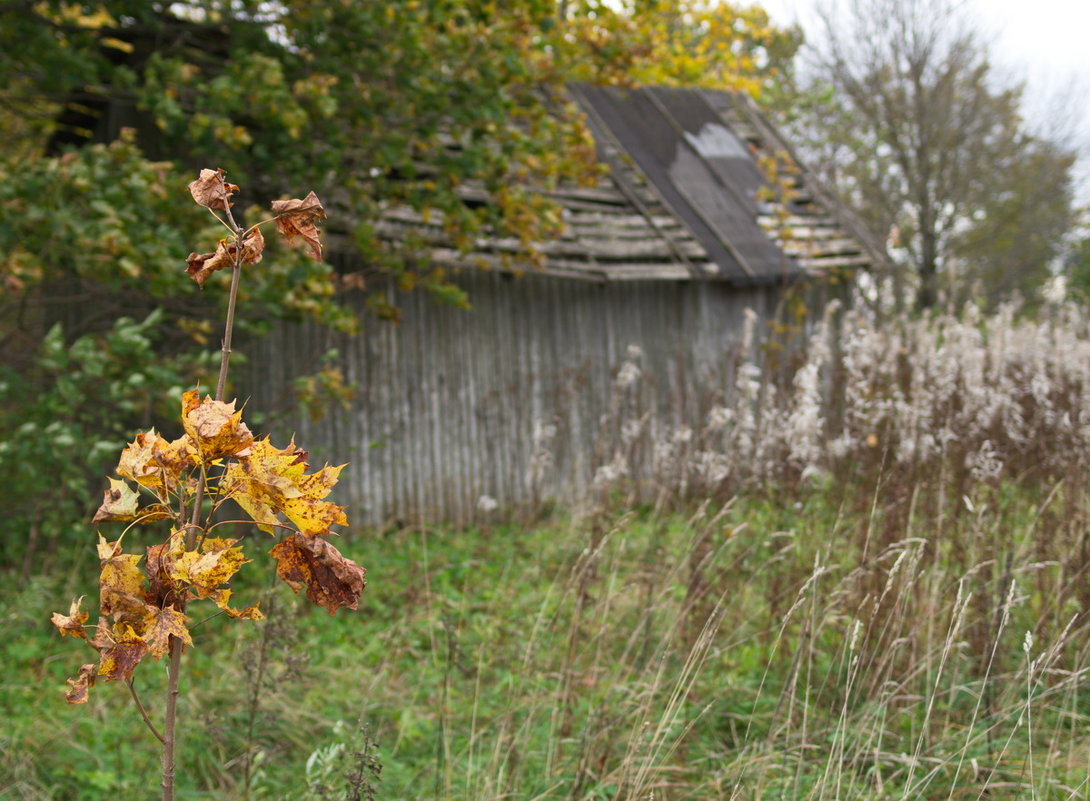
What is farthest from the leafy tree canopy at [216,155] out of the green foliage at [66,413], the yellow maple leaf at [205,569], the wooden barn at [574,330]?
the yellow maple leaf at [205,569]

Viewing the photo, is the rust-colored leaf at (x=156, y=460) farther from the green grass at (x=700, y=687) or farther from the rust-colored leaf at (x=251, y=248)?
the green grass at (x=700, y=687)

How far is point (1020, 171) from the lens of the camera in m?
22.0

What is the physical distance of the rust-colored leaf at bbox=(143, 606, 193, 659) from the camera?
1.28 metres

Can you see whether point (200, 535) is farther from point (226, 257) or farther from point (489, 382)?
point (489, 382)

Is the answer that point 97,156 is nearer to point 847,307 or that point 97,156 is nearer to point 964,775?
point 964,775

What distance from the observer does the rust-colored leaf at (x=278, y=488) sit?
1289 mm

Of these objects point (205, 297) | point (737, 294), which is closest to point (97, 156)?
point (205, 297)

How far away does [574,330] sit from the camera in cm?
955

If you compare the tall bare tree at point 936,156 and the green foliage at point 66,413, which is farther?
the tall bare tree at point 936,156

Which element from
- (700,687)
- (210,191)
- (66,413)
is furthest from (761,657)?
(66,413)

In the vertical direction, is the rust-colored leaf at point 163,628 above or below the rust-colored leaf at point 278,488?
below

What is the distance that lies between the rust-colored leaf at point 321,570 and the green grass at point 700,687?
1.28 metres

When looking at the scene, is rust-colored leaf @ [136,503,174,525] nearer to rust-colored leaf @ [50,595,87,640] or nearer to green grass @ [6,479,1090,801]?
rust-colored leaf @ [50,595,87,640]

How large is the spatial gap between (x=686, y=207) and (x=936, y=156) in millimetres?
11833
